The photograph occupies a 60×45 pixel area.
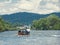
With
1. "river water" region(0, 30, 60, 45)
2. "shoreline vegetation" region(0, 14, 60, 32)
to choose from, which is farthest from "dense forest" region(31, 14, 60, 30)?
"river water" region(0, 30, 60, 45)

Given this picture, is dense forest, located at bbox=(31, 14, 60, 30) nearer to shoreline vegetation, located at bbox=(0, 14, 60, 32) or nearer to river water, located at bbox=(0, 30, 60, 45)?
shoreline vegetation, located at bbox=(0, 14, 60, 32)

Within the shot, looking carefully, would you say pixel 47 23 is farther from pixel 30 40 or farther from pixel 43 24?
pixel 30 40

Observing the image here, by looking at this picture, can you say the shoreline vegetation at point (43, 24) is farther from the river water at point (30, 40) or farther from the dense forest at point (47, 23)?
the river water at point (30, 40)

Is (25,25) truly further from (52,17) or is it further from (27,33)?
(52,17)

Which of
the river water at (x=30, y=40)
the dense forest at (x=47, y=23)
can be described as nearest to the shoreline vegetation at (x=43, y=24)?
the dense forest at (x=47, y=23)

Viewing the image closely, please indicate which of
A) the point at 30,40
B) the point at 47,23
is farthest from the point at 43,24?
the point at 30,40

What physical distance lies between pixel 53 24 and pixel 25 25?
356 inches

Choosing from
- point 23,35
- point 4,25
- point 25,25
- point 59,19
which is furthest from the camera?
point 59,19

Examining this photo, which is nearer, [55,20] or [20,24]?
[20,24]

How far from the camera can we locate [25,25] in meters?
30.8

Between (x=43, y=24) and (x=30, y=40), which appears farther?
(x=43, y=24)

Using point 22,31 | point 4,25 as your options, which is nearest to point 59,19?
point 4,25

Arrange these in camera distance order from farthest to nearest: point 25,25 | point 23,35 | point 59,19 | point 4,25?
point 59,19
point 4,25
point 25,25
point 23,35

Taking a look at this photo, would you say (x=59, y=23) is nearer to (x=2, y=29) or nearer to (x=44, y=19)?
(x=44, y=19)
